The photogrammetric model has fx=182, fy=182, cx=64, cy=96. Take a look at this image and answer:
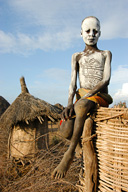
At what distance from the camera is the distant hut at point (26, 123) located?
695 centimetres

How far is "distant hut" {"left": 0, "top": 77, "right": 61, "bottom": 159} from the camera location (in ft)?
22.8

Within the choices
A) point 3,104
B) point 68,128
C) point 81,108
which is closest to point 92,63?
point 81,108

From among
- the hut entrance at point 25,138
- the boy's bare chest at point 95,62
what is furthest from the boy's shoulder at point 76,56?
the hut entrance at point 25,138

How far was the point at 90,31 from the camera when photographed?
2385 mm

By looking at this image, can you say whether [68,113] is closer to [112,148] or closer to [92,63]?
[112,148]

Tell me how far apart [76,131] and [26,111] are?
527 cm

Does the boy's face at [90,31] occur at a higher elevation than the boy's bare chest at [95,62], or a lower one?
higher

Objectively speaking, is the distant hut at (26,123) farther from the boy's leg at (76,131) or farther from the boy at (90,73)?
the boy's leg at (76,131)

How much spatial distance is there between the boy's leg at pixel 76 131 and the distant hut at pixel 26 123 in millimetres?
4975

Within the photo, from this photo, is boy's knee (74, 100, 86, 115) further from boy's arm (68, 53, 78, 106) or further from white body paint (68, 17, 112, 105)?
boy's arm (68, 53, 78, 106)

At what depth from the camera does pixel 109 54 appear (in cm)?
238

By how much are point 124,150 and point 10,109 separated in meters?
6.38

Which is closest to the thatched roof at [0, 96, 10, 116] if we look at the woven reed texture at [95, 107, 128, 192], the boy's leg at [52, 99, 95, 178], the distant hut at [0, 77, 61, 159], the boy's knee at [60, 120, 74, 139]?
the distant hut at [0, 77, 61, 159]

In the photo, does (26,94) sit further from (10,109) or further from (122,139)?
(122,139)
